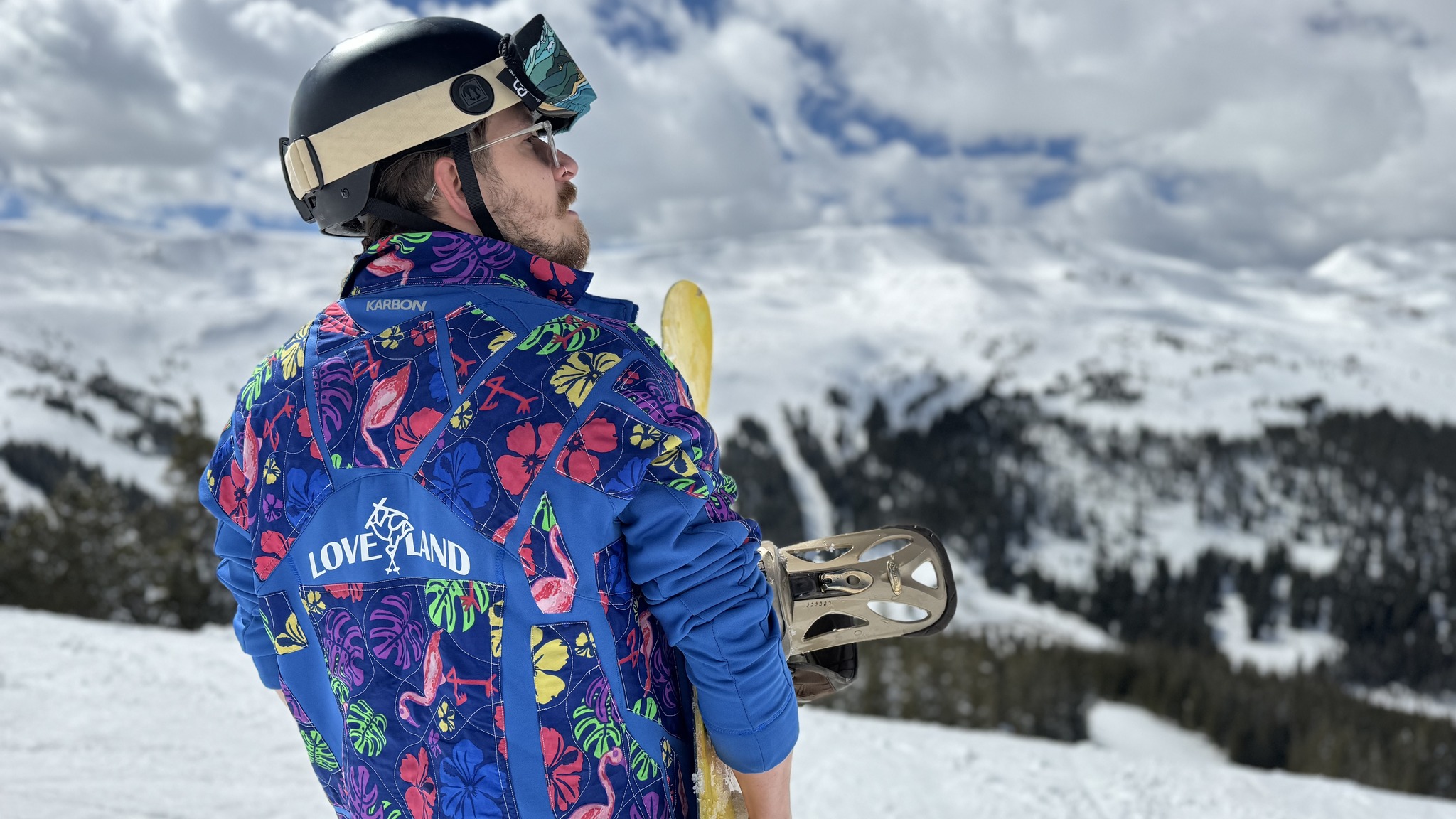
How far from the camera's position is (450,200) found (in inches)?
82.7

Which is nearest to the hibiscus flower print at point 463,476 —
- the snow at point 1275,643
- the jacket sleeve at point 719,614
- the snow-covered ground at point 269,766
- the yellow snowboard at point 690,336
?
the jacket sleeve at point 719,614

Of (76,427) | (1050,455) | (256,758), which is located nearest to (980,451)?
(1050,455)

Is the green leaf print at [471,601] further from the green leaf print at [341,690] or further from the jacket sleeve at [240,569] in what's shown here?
the jacket sleeve at [240,569]

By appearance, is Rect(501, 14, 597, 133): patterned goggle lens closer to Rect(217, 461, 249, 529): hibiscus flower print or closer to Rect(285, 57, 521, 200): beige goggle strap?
Rect(285, 57, 521, 200): beige goggle strap

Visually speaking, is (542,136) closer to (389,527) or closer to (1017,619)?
(389,527)

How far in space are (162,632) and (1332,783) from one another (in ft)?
45.7

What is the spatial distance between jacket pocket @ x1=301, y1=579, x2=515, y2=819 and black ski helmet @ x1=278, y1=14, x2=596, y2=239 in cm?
85

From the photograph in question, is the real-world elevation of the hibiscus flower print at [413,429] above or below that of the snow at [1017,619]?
above

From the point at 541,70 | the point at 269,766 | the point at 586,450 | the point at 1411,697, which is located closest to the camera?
the point at 586,450

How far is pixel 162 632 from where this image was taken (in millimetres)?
11977

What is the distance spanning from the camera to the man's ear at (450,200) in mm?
2092

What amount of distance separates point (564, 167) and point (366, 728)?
141 cm

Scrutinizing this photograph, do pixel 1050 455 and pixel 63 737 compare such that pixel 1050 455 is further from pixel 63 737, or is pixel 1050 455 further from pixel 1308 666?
pixel 63 737

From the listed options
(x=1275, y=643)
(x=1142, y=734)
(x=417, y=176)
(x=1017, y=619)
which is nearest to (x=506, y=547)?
(x=417, y=176)
